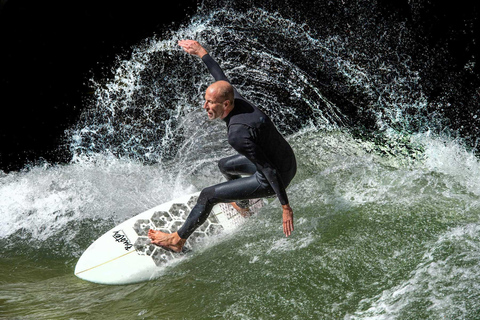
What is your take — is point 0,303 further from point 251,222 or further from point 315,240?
point 315,240

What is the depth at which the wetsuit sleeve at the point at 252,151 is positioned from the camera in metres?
3.10

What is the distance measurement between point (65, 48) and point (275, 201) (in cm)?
500

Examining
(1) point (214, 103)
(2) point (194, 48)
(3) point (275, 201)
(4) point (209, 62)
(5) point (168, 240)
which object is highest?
(2) point (194, 48)

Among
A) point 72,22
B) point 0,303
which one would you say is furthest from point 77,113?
point 0,303

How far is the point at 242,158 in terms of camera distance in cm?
392

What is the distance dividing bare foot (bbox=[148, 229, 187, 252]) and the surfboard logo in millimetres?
306

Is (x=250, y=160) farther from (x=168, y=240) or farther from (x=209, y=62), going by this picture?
(x=168, y=240)

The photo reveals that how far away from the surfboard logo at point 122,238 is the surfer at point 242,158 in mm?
314

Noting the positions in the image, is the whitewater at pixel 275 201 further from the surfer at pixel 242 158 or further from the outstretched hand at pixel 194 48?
the outstretched hand at pixel 194 48

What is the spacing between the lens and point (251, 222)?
4398 millimetres

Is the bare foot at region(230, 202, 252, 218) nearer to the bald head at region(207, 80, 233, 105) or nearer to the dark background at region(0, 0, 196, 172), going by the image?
the bald head at region(207, 80, 233, 105)

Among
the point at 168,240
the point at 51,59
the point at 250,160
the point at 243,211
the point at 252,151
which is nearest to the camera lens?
the point at 252,151

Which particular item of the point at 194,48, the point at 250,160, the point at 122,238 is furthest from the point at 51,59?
the point at 250,160

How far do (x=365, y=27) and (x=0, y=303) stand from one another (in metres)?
6.82
